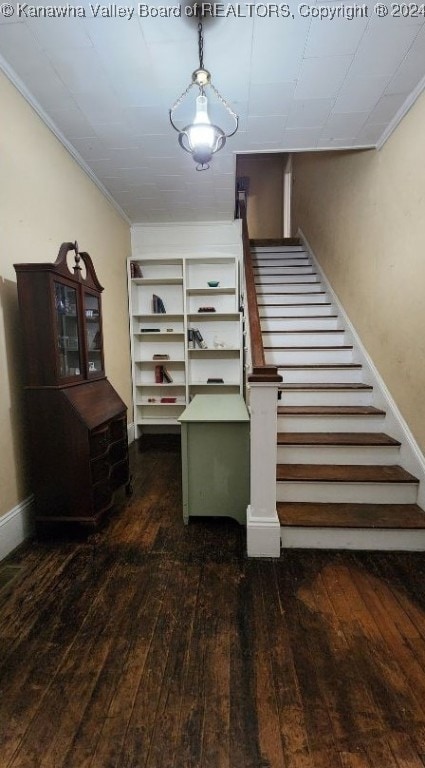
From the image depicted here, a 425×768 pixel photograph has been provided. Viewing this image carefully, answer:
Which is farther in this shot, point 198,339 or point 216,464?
point 198,339

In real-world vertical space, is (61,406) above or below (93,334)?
below

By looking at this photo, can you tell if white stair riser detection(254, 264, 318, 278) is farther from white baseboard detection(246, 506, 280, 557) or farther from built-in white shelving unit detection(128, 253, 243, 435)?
white baseboard detection(246, 506, 280, 557)

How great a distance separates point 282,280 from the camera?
414 cm

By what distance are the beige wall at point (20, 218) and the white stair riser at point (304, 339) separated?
6.44 ft

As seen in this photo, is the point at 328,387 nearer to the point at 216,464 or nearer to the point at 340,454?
the point at 340,454

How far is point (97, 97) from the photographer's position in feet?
6.71

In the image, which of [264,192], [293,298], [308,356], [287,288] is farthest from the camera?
[264,192]

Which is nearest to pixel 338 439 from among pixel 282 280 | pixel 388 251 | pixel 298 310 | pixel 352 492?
pixel 352 492

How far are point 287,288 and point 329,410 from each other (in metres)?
2.00

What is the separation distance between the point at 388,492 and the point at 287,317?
6.45 feet

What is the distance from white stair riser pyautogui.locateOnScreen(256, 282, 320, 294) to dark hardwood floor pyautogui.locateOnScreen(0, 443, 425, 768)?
2.83 meters

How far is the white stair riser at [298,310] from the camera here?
3561mm

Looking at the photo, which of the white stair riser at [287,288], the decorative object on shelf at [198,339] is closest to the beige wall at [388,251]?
the white stair riser at [287,288]

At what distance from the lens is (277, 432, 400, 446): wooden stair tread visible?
2266 millimetres
